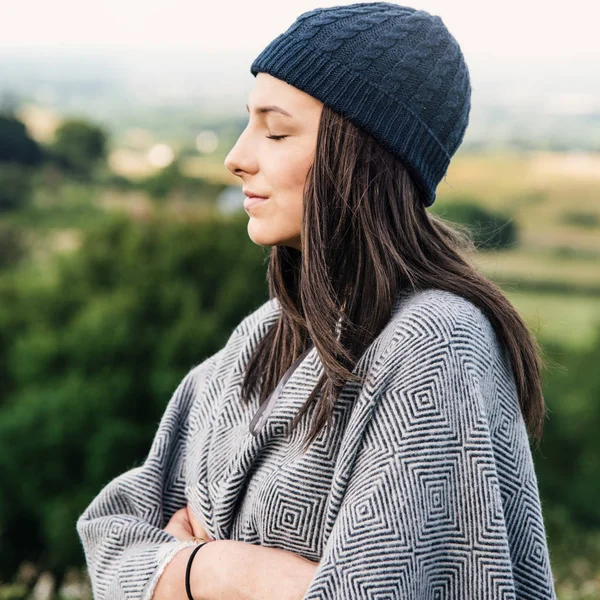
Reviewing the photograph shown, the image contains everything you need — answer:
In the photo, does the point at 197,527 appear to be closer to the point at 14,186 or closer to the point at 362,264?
the point at 362,264

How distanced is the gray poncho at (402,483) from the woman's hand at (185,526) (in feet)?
0.17

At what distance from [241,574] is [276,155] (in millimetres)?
816

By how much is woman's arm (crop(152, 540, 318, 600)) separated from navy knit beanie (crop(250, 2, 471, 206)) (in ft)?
2.64

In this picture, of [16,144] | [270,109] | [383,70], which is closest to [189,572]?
[270,109]

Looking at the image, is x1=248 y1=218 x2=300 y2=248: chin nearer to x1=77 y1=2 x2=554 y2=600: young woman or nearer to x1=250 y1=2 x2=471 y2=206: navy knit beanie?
x1=77 y1=2 x2=554 y2=600: young woman

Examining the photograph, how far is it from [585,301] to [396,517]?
518 cm

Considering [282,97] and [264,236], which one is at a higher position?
[282,97]

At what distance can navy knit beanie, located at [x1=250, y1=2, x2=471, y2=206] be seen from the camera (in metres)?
1.59

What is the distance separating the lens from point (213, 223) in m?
5.39

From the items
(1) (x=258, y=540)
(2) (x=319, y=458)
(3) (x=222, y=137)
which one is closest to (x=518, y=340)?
(2) (x=319, y=458)

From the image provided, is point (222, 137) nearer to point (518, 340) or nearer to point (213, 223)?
point (213, 223)

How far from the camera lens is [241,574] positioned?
4.92ft

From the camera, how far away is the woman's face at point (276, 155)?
162 cm

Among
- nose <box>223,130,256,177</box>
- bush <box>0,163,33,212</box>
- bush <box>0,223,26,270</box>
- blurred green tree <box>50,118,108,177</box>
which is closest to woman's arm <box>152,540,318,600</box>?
nose <box>223,130,256,177</box>
